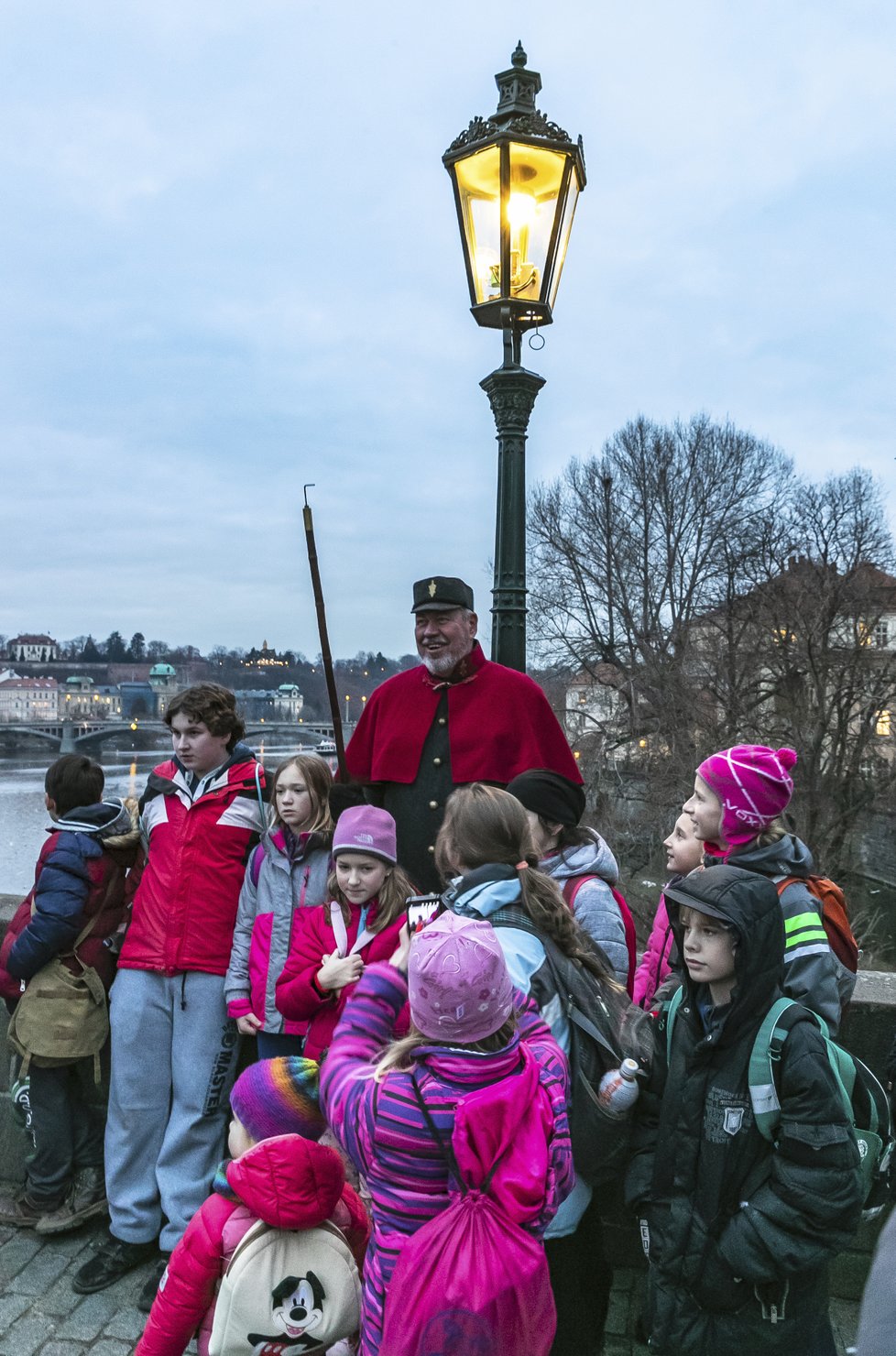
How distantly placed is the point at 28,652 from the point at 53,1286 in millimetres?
99666

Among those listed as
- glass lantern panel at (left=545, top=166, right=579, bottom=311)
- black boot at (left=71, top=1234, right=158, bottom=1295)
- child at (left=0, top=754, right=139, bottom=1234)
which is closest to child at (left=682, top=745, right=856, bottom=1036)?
child at (left=0, top=754, right=139, bottom=1234)

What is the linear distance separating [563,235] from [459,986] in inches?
133

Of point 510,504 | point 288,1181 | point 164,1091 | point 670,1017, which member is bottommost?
point 164,1091

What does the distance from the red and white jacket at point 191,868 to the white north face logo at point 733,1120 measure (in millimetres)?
1943

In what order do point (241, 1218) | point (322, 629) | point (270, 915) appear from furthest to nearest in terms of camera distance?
point (322, 629) < point (270, 915) < point (241, 1218)

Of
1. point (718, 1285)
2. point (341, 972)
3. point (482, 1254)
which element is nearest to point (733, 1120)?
point (718, 1285)

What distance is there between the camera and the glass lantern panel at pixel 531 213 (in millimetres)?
4055

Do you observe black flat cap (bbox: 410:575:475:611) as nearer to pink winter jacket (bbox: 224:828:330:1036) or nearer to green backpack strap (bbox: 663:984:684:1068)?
pink winter jacket (bbox: 224:828:330:1036)

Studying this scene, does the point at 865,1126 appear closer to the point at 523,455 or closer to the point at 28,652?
the point at 523,455

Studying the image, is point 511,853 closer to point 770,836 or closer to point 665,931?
point 770,836

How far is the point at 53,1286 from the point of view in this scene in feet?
10.9

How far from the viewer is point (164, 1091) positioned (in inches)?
142

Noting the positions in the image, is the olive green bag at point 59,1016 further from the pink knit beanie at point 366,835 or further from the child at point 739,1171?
the child at point 739,1171

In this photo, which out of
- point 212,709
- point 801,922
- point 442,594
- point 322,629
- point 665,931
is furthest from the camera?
point 322,629
